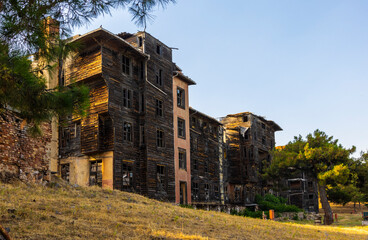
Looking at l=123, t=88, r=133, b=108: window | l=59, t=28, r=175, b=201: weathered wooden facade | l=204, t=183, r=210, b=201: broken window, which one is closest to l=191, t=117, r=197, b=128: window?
l=204, t=183, r=210, b=201: broken window

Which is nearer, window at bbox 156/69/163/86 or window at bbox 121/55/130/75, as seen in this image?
window at bbox 121/55/130/75

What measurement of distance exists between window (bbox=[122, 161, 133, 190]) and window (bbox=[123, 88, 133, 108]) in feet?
14.4

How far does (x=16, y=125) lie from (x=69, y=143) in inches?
412

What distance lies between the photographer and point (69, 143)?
2898cm

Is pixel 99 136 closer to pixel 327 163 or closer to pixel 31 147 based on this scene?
pixel 31 147

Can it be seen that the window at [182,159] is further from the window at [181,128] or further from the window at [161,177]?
the window at [161,177]

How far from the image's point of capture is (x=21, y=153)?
18750 mm

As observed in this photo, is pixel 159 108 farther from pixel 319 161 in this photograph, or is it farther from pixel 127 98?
pixel 319 161

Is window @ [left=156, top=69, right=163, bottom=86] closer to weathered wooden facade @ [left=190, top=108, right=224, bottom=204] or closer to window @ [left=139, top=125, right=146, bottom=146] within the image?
window @ [left=139, top=125, right=146, bottom=146]

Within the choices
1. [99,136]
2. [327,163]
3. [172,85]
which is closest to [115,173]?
[99,136]

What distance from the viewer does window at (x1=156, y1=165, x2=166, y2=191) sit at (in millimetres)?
29562

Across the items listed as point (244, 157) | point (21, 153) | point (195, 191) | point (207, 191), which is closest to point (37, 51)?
point (21, 153)

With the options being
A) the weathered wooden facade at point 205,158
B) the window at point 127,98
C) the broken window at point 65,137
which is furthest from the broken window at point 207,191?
the broken window at point 65,137

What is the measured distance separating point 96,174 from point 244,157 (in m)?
25.2
